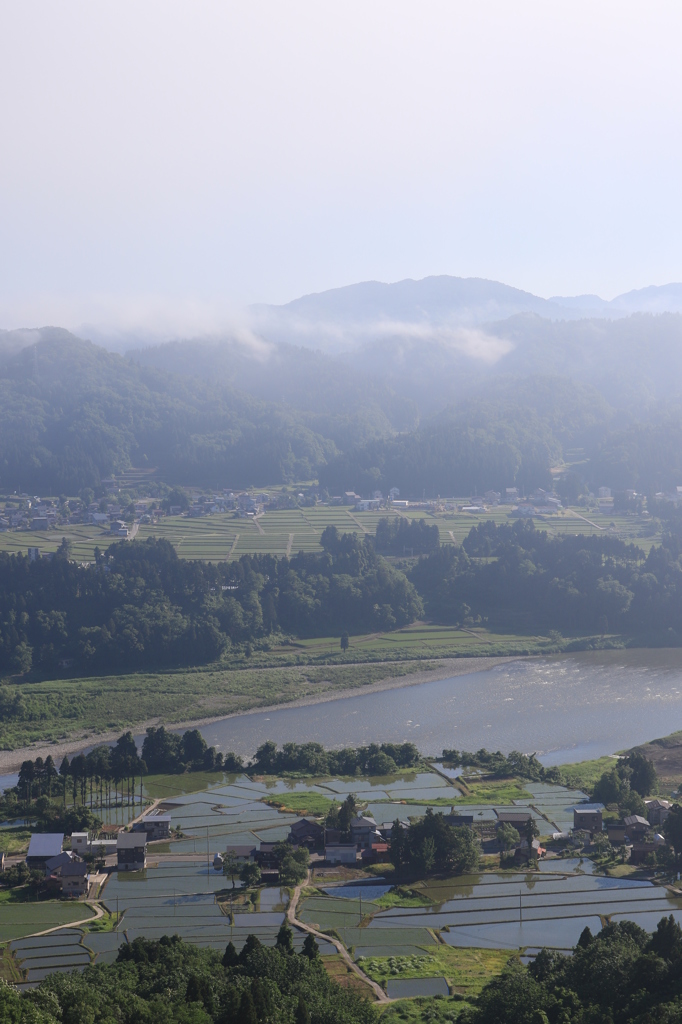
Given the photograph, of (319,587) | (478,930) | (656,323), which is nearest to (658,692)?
(319,587)

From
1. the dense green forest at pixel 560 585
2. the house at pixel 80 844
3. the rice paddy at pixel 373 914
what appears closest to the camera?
the rice paddy at pixel 373 914

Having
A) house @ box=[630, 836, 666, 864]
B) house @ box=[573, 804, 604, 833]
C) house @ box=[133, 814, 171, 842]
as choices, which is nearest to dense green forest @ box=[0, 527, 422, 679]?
house @ box=[133, 814, 171, 842]

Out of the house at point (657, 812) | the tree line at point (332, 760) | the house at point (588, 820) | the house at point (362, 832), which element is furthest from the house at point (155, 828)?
the house at point (657, 812)

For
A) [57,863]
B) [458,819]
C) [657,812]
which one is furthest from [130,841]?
[657,812]

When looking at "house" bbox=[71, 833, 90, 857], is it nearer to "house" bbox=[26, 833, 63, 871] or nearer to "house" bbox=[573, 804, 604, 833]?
"house" bbox=[26, 833, 63, 871]

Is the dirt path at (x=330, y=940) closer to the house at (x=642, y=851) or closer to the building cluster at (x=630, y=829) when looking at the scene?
the building cluster at (x=630, y=829)

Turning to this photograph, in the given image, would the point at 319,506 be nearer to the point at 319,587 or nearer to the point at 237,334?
the point at 319,587

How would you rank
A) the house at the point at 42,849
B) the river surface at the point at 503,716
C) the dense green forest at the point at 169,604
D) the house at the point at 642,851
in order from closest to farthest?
the house at the point at 42,849 → the house at the point at 642,851 → the river surface at the point at 503,716 → the dense green forest at the point at 169,604
